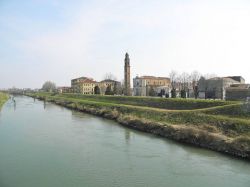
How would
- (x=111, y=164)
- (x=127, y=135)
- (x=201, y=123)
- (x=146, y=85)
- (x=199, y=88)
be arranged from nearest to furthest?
(x=111, y=164), (x=201, y=123), (x=127, y=135), (x=199, y=88), (x=146, y=85)

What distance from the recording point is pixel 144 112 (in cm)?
3569

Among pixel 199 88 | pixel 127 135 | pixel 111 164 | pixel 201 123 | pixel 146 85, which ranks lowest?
pixel 111 164

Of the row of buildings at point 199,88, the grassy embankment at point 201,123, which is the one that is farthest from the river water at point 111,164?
the row of buildings at point 199,88

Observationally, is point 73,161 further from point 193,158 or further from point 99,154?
point 193,158

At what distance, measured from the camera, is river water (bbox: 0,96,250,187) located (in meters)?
14.4

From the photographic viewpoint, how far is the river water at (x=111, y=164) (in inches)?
565

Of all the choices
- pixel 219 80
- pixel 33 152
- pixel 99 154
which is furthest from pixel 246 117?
pixel 219 80

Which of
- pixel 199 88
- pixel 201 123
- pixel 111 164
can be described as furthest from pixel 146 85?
pixel 111 164

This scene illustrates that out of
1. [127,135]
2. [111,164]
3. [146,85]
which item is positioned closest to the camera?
[111,164]

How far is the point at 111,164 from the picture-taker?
1716 centimetres

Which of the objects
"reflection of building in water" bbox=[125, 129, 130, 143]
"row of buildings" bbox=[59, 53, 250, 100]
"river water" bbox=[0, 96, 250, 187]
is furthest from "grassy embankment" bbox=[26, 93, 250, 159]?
"row of buildings" bbox=[59, 53, 250, 100]

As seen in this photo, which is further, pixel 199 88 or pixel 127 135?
pixel 199 88

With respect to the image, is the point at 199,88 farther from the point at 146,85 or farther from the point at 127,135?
the point at 127,135

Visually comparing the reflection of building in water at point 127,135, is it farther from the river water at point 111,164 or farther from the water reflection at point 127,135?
the river water at point 111,164
